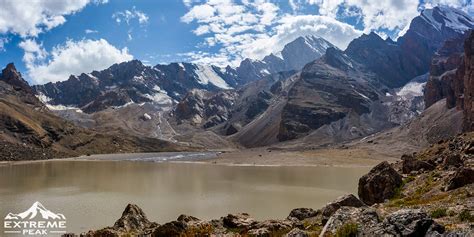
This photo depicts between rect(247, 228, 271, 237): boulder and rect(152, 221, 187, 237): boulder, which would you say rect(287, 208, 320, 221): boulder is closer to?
rect(247, 228, 271, 237): boulder

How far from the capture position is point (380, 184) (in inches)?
1491

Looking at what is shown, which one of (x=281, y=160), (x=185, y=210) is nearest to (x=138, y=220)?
(x=185, y=210)

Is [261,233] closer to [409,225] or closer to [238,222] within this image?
[238,222]

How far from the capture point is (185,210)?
5341 cm

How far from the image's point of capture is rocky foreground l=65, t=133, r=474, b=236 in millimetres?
12570

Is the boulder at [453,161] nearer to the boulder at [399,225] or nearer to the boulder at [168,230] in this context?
the boulder at [168,230]

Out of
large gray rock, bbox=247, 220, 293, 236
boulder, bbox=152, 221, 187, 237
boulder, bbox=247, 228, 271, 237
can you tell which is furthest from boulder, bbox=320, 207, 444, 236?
boulder, bbox=152, 221, 187, 237

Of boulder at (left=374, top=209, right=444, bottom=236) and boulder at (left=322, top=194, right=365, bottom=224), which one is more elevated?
boulder at (left=374, top=209, right=444, bottom=236)

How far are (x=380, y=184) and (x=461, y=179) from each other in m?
10.2

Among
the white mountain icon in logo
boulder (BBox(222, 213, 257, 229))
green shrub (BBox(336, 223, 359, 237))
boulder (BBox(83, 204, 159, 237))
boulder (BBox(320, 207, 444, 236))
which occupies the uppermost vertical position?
boulder (BBox(320, 207, 444, 236))

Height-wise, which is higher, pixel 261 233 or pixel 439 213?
pixel 439 213

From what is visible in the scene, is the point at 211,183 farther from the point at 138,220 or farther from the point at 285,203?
the point at 138,220

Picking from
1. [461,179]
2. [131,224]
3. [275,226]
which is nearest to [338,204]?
[275,226]

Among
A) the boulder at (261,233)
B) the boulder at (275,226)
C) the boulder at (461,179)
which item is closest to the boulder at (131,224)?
the boulder at (275,226)
